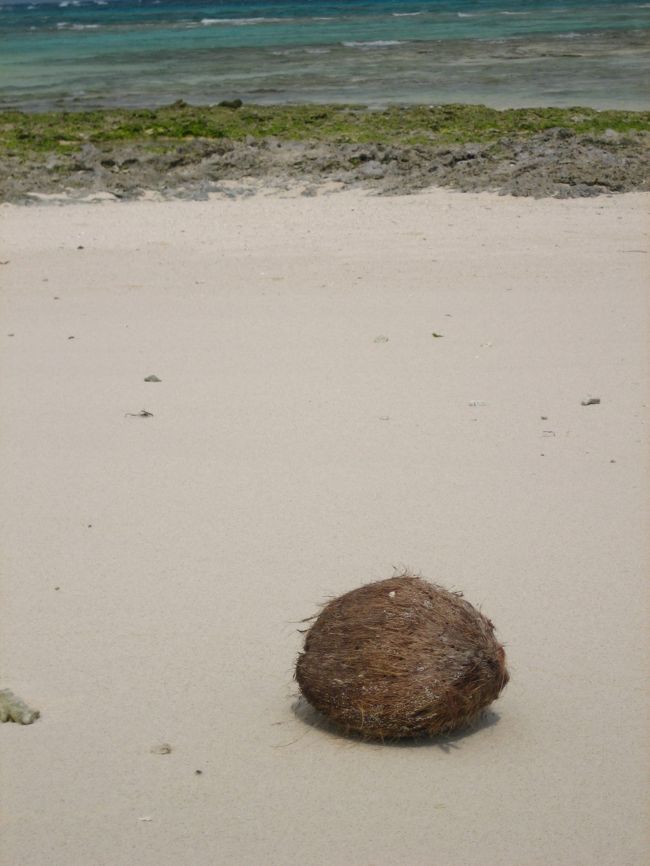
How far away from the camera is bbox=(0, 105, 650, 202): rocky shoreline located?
11961mm

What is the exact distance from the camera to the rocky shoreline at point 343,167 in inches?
471

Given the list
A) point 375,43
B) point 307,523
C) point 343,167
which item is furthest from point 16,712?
point 375,43

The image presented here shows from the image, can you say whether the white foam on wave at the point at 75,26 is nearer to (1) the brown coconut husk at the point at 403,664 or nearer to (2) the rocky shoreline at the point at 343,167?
(2) the rocky shoreline at the point at 343,167

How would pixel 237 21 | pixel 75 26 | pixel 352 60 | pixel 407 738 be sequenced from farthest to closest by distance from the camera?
1. pixel 75 26
2. pixel 237 21
3. pixel 352 60
4. pixel 407 738

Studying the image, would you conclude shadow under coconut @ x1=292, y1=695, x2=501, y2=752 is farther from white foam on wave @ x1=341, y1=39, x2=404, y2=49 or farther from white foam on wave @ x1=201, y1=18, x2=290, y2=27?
white foam on wave @ x1=201, y1=18, x2=290, y2=27

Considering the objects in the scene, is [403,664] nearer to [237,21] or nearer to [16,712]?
[16,712]

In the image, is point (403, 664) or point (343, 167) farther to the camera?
point (343, 167)

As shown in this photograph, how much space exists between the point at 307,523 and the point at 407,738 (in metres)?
1.84

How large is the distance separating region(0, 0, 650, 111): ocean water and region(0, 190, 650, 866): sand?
11.0 metres

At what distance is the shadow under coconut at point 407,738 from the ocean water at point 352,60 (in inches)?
630

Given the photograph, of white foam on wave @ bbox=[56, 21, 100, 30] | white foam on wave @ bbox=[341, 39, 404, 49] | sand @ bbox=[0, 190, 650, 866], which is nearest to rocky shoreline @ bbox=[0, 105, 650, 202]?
sand @ bbox=[0, 190, 650, 866]

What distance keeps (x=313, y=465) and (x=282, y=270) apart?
3.78m

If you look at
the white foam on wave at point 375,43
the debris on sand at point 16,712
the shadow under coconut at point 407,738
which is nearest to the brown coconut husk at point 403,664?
the shadow under coconut at point 407,738

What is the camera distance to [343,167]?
1287cm
